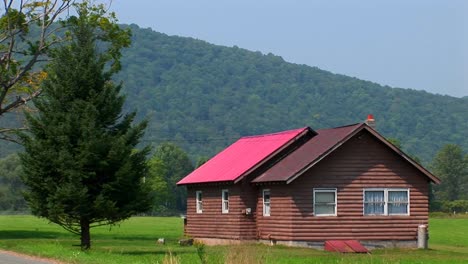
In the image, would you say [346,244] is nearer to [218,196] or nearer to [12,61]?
[218,196]

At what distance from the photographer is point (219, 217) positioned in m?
49.5

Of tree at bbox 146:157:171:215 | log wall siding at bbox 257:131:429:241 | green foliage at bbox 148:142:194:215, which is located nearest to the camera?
log wall siding at bbox 257:131:429:241

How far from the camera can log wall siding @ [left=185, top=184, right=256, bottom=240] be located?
156ft

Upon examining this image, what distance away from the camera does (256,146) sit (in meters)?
51.6

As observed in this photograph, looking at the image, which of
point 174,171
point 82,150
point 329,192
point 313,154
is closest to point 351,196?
point 329,192

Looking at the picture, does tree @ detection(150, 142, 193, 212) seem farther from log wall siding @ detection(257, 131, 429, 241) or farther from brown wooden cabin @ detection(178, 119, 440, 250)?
log wall siding @ detection(257, 131, 429, 241)

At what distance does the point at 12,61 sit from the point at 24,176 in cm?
1638

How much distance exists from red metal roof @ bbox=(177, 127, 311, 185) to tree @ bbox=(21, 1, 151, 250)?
9566 millimetres

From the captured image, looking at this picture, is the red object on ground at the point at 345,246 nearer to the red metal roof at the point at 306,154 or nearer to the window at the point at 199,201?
the red metal roof at the point at 306,154

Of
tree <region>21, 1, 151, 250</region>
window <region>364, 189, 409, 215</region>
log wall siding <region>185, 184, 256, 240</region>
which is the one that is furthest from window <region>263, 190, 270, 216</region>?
tree <region>21, 1, 151, 250</region>

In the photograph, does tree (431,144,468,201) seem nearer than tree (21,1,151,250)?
No

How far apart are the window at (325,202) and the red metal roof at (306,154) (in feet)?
5.33

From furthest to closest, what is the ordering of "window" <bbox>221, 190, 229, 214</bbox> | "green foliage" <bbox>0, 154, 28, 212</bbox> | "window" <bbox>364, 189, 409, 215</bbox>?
"green foliage" <bbox>0, 154, 28, 212</bbox>, "window" <bbox>221, 190, 229, 214</bbox>, "window" <bbox>364, 189, 409, 215</bbox>

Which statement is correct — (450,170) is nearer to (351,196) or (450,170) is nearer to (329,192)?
(351,196)
